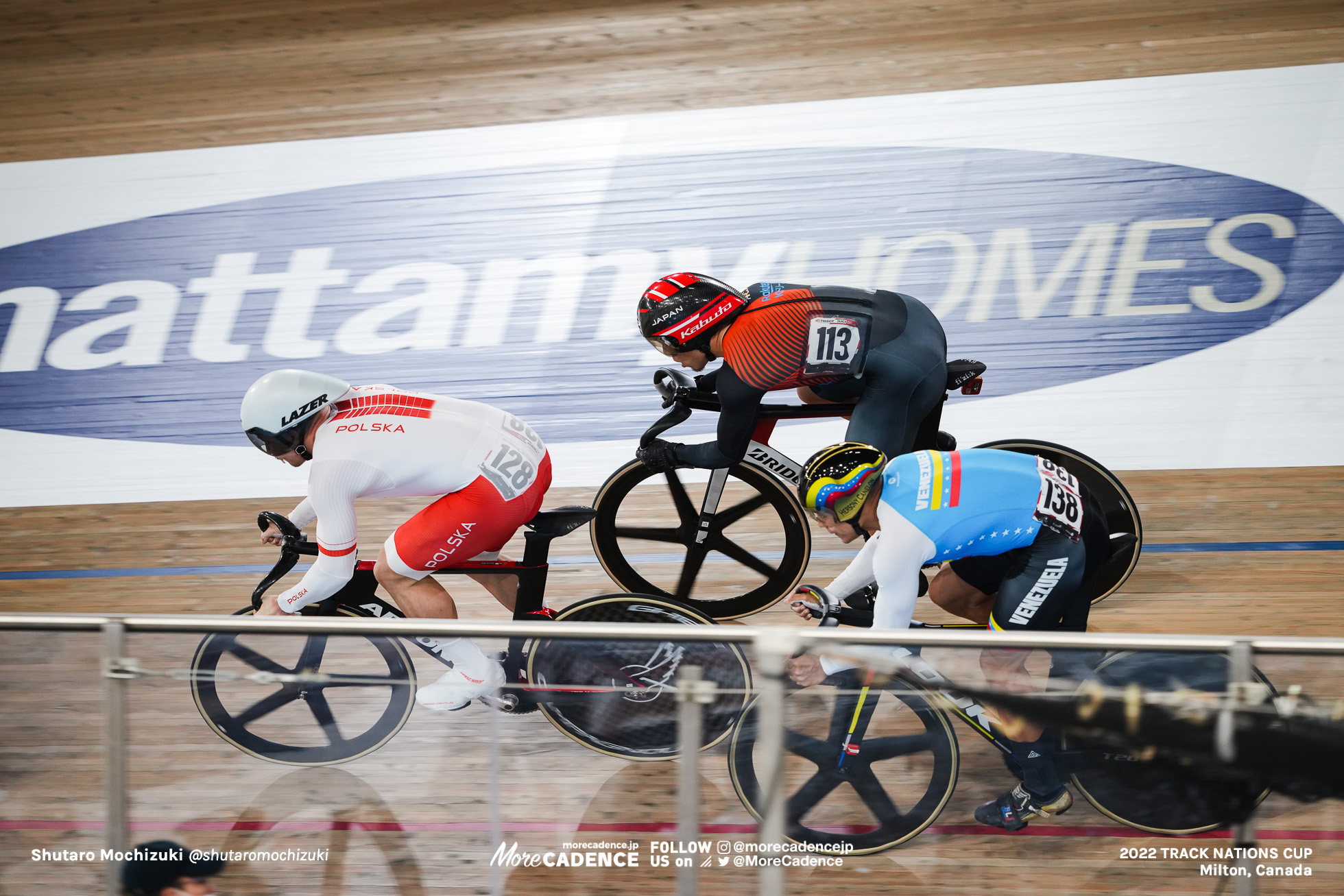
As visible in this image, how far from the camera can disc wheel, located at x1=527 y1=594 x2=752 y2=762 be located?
6.49ft

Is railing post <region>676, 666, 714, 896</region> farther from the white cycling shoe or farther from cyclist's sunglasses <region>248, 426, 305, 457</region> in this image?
cyclist's sunglasses <region>248, 426, 305, 457</region>

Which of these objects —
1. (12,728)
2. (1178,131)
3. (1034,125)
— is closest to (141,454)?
(12,728)

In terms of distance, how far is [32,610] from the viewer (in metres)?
4.20

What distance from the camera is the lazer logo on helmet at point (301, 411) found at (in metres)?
2.93

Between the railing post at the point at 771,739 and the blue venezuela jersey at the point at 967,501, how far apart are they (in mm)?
949

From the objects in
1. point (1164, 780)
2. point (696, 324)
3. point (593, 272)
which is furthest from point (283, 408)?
point (593, 272)

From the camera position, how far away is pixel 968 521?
8.94 feet

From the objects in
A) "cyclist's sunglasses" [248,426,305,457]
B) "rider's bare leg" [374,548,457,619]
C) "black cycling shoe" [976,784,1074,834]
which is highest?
"black cycling shoe" [976,784,1074,834]

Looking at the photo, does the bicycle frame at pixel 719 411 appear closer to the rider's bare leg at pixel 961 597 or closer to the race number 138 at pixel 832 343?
the race number 138 at pixel 832 343

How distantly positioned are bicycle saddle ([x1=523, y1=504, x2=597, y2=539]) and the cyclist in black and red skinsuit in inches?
18.7

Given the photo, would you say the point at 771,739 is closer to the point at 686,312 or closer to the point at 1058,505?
the point at 1058,505

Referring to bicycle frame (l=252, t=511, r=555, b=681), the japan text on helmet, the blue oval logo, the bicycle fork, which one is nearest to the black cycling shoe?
the bicycle fork

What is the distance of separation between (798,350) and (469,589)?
1.60 metres

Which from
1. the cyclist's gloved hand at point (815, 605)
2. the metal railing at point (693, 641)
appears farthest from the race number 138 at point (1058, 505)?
the metal railing at point (693, 641)
